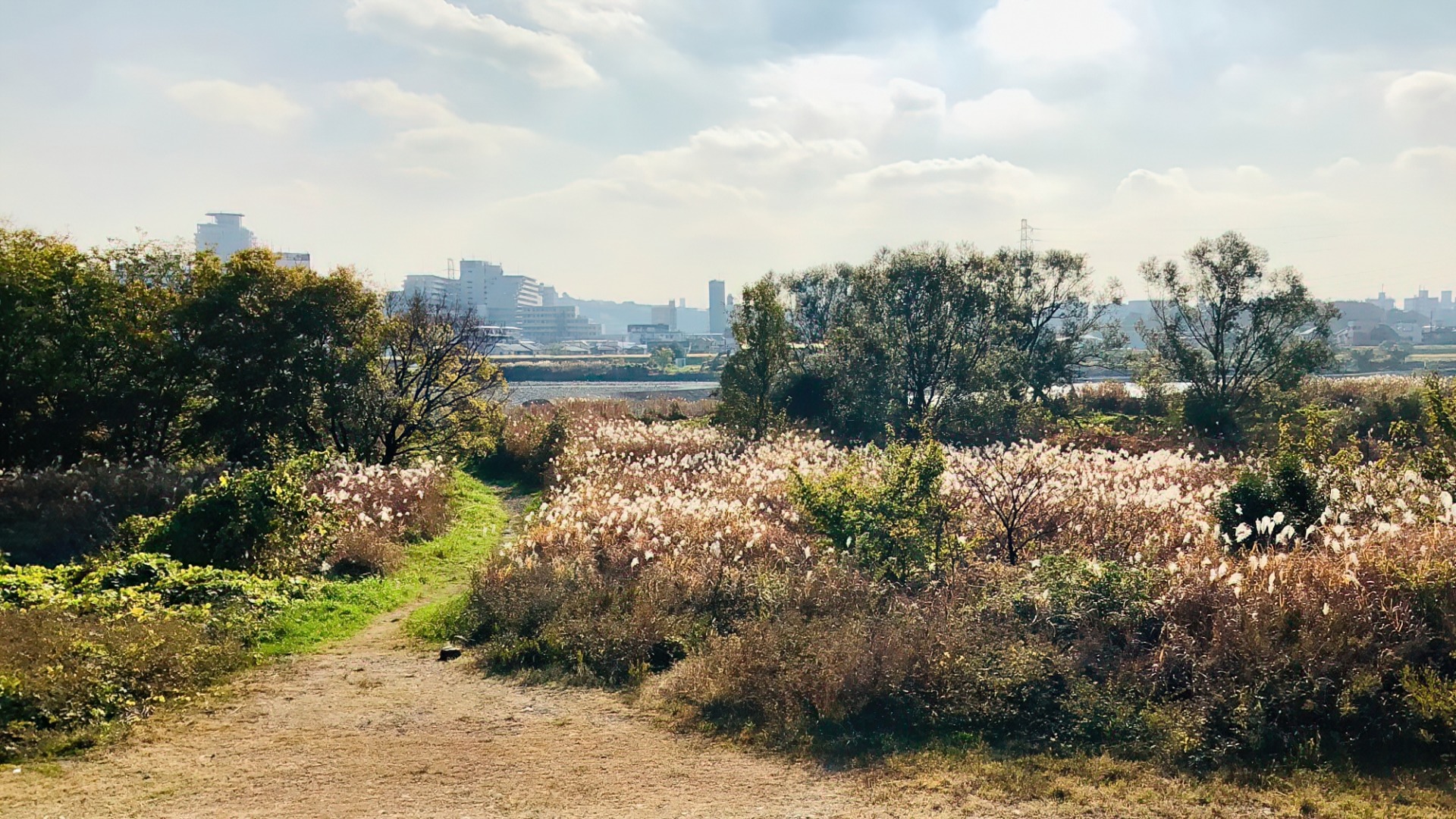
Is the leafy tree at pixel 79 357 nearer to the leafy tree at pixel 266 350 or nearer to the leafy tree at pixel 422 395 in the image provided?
the leafy tree at pixel 266 350

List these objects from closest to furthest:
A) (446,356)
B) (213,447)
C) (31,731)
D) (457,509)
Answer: (31,731) → (457,509) → (213,447) → (446,356)

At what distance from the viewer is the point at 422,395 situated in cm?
2408

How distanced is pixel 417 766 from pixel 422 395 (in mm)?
18751

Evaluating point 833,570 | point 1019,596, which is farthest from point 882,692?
point 833,570

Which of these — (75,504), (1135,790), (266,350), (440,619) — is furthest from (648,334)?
(1135,790)

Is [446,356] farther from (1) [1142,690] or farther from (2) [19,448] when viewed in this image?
(1) [1142,690]

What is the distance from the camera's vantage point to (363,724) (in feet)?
24.2

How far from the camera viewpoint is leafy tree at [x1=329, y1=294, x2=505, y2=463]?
22.3 m

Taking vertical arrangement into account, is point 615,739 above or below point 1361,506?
below

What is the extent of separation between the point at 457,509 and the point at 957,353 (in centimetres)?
1903

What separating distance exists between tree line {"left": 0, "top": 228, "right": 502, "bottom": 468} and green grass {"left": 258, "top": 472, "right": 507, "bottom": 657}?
5269mm

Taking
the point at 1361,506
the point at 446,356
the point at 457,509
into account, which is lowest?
the point at 457,509

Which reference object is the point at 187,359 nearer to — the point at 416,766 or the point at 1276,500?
the point at 416,766

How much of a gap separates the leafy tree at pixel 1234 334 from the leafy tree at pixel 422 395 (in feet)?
77.9
